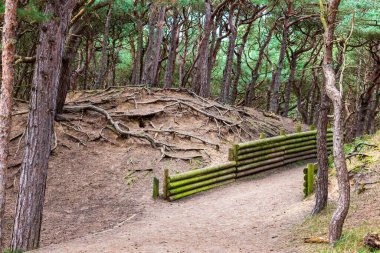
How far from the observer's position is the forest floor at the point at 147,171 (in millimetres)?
9781

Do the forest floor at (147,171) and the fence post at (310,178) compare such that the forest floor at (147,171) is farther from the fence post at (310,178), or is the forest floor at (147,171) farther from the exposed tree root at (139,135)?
the fence post at (310,178)

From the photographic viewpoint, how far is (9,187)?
504 inches

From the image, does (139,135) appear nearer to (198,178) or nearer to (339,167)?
(198,178)

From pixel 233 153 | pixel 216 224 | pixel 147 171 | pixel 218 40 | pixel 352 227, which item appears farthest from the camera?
pixel 218 40

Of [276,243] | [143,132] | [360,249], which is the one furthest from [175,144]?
[360,249]

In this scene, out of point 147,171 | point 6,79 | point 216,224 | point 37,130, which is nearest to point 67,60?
point 147,171

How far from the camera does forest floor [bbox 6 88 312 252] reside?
32.1 ft

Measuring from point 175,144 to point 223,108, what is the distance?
170 inches

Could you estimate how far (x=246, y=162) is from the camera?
14.5 metres

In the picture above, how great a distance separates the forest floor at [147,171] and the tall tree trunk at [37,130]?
4.33 ft

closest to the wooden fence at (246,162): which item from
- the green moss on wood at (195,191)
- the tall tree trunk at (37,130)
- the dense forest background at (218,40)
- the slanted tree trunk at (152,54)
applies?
the green moss on wood at (195,191)

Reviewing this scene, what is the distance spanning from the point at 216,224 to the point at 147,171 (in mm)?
4709

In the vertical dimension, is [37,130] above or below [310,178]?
above

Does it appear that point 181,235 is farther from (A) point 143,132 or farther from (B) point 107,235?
(A) point 143,132
